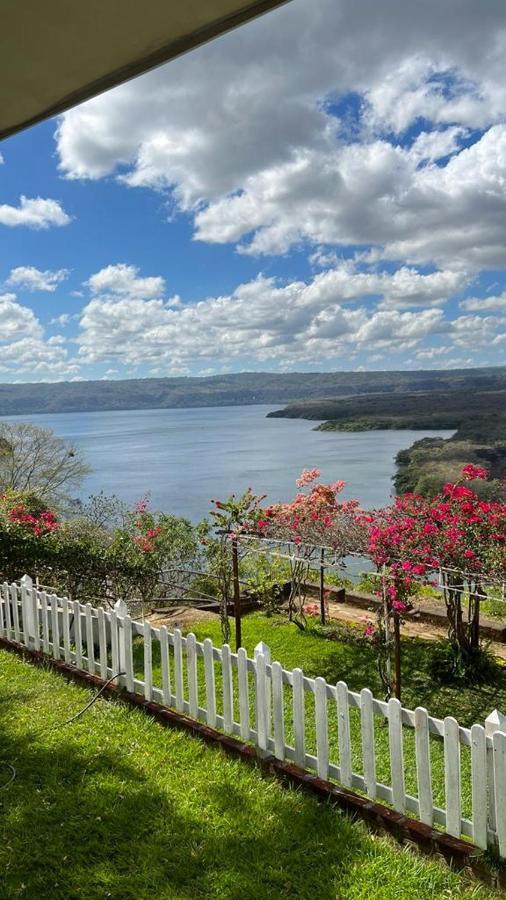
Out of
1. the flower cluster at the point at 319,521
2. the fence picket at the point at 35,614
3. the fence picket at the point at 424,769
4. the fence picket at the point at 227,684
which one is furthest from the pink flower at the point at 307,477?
the fence picket at the point at 424,769

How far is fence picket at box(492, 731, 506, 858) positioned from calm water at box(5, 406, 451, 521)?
5585 millimetres

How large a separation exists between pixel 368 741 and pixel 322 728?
249 mm

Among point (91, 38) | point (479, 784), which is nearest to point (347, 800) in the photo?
point (479, 784)

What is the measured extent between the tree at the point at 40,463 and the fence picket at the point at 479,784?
24.0m

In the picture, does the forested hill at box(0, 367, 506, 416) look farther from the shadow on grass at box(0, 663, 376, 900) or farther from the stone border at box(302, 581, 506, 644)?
the shadow on grass at box(0, 663, 376, 900)

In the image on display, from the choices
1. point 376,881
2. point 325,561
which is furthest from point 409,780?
point 325,561

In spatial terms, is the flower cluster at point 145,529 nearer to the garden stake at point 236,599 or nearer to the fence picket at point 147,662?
the garden stake at point 236,599

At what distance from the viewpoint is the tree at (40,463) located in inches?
992

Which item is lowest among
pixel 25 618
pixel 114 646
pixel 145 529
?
pixel 145 529

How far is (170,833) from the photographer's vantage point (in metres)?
2.64

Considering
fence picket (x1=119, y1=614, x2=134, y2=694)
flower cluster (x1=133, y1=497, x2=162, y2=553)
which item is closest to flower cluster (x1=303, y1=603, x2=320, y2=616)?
flower cluster (x1=133, y1=497, x2=162, y2=553)

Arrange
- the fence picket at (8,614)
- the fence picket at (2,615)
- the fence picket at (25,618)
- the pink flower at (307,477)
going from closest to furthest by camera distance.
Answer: the fence picket at (25,618), the fence picket at (8,614), the fence picket at (2,615), the pink flower at (307,477)

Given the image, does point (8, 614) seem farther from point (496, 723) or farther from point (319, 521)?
point (496, 723)

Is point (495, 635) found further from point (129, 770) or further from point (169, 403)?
point (169, 403)
